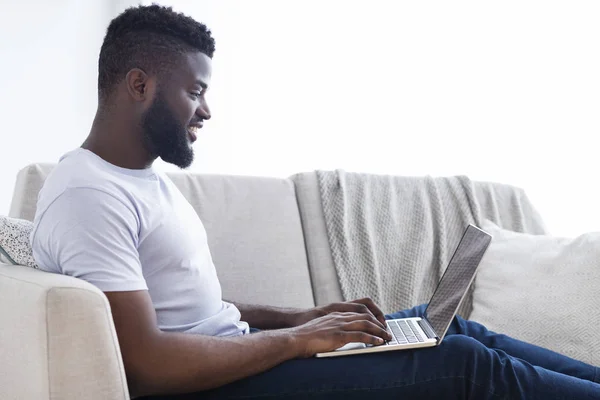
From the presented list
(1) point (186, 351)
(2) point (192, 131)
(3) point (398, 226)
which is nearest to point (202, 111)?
(2) point (192, 131)

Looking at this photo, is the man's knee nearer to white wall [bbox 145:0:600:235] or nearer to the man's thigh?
the man's thigh

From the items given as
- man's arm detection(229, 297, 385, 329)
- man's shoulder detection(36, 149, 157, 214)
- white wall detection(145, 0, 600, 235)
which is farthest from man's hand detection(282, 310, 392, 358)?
white wall detection(145, 0, 600, 235)

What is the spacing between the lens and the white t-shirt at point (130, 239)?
39.3 inches

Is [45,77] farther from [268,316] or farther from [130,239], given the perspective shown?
[130,239]

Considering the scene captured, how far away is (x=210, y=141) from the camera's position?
9.86ft

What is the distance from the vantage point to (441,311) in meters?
1.35

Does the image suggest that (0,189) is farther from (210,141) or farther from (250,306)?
(250,306)

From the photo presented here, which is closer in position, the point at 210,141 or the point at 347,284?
the point at 347,284

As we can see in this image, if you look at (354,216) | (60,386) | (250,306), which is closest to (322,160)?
(354,216)

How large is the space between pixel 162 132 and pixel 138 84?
0.09 metres

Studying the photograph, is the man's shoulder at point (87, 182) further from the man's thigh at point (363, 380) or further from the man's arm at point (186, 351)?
the man's thigh at point (363, 380)

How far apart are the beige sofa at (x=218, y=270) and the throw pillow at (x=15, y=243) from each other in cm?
3

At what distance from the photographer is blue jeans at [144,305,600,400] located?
1.07m

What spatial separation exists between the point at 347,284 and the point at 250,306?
1.42 feet
